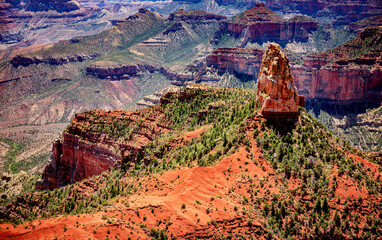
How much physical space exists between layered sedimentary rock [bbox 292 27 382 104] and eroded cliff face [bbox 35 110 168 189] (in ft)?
377

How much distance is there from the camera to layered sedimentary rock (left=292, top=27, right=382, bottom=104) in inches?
6896

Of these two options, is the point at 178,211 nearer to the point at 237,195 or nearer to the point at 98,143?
the point at 237,195

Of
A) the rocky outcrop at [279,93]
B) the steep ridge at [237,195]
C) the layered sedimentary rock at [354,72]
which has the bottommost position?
the layered sedimentary rock at [354,72]

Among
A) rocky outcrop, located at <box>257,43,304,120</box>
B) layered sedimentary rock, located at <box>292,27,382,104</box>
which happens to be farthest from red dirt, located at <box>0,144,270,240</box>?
layered sedimentary rock, located at <box>292,27,382,104</box>

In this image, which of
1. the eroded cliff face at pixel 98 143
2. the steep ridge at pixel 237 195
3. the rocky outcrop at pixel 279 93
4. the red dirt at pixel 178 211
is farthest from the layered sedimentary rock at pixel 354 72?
the red dirt at pixel 178 211

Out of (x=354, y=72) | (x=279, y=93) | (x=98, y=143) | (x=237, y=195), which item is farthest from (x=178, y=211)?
(x=354, y=72)

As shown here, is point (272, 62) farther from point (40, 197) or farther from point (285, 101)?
point (40, 197)

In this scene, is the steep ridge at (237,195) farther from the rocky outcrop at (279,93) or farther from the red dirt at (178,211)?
the rocky outcrop at (279,93)

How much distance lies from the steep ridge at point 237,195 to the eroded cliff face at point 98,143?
10.8m

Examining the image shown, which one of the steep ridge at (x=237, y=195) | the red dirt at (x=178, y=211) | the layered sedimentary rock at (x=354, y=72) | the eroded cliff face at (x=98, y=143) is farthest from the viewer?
the layered sedimentary rock at (x=354, y=72)

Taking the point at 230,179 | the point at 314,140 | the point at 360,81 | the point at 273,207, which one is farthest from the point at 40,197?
the point at 360,81

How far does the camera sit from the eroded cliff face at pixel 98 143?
86312 millimetres

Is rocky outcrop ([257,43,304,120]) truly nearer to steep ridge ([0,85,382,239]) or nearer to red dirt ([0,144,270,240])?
steep ridge ([0,85,382,239])

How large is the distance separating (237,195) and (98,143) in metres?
43.2
